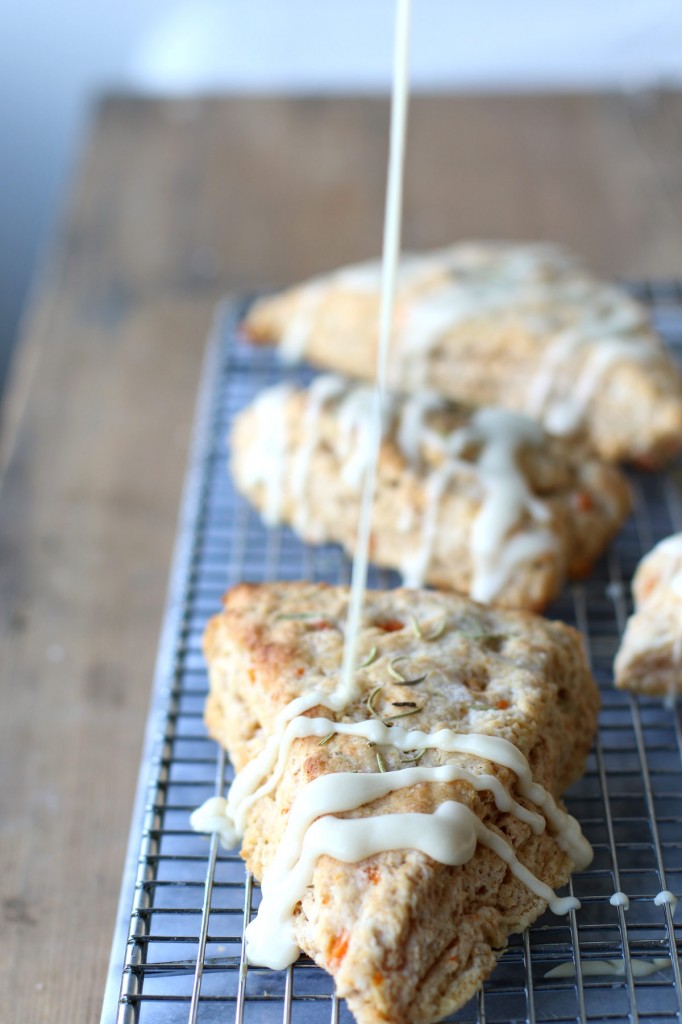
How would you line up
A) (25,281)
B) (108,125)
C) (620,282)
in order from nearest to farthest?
(620,282) < (108,125) < (25,281)

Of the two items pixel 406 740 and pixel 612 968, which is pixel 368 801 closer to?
pixel 406 740

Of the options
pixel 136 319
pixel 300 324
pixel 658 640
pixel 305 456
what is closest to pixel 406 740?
pixel 658 640

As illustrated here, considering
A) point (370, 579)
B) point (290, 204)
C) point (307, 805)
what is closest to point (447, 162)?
point (290, 204)

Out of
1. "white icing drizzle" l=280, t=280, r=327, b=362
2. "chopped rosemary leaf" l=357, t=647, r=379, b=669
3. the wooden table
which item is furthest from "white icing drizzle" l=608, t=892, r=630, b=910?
"white icing drizzle" l=280, t=280, r=327, b=362

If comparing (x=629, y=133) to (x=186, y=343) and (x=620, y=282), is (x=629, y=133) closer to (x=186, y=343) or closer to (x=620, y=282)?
(x=620, y=282)

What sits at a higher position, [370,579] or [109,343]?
[109,343]
